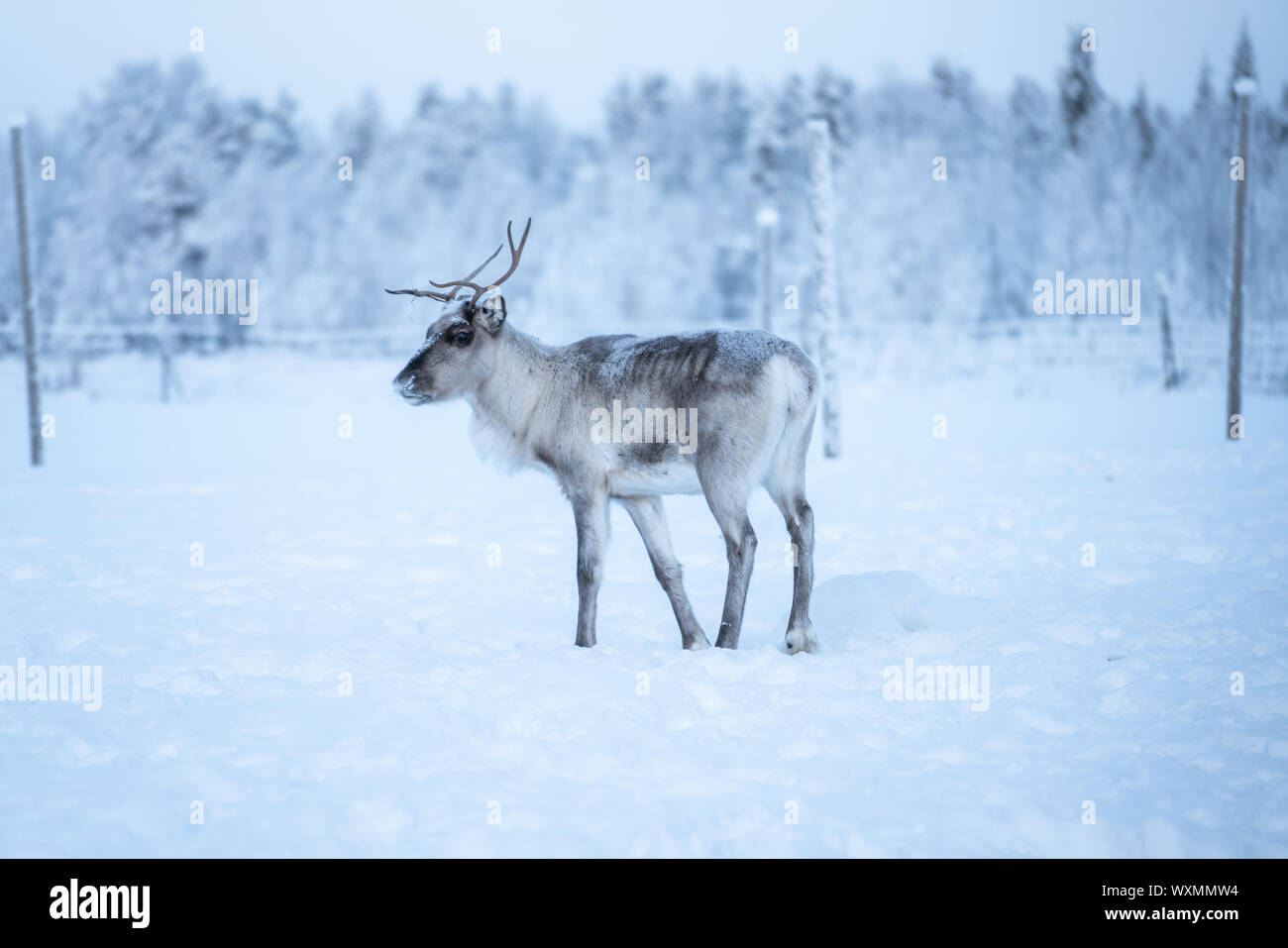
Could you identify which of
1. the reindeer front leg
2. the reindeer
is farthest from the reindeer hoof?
the reindeer front leg

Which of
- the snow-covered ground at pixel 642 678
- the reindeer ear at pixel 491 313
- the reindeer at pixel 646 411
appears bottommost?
the snow-covered ground at pixel 642 678

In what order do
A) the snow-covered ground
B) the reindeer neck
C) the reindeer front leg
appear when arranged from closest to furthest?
the snow-covered ground
the reindeer front leg
the reindeer neck

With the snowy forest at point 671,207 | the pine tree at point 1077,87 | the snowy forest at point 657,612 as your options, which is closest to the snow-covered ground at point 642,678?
the snowy forest at point 657,612

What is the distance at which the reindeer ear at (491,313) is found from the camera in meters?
6.16

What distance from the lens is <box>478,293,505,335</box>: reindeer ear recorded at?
20.2 ft

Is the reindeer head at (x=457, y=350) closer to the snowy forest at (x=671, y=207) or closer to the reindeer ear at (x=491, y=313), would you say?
the reindeer ear at (x=491, y=313)

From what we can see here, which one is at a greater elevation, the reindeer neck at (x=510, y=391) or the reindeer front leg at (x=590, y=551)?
the reindeer neck at (x=510, y=391)

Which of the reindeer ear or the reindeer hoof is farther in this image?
the reindeer ear

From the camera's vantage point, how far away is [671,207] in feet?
157

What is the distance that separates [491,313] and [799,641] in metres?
2.59

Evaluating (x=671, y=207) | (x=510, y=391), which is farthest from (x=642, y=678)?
(x=671, y=207)

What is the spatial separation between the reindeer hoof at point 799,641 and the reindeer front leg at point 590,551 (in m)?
1.13

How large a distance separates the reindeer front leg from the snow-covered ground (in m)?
0.18

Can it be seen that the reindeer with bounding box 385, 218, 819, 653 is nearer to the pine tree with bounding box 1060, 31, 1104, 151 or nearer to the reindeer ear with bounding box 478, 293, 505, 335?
the reindeer ear with bounding box 478, 293, 505, 335
